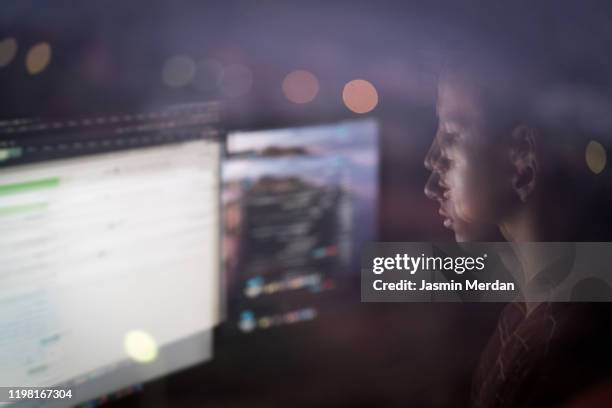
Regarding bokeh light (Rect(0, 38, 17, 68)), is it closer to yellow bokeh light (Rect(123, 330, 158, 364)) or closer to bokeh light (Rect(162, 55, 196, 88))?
bokeh light (Rect(162, 55, 196, 88))

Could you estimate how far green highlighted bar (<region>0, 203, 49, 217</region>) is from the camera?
0.69 metres

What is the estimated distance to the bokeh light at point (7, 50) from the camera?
32.1 inches

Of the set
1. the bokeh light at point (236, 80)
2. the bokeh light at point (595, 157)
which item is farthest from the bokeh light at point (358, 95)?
the bokeh light at point (595, 157)

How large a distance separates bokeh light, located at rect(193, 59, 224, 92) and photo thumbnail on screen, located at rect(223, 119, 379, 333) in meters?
0.12

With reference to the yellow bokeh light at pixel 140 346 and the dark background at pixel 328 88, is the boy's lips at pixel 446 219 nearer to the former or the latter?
the dark background at pixel 328 88

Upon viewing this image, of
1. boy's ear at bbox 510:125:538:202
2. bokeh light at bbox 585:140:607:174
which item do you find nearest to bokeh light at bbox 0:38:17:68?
boy's ear at bbox 510:125:538:202

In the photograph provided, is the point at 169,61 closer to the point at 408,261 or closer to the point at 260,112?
the point at 260,112

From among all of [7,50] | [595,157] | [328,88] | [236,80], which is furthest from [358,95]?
[7,50]

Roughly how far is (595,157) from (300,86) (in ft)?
1.56

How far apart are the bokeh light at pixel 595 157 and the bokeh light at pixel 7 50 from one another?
0.84 metres

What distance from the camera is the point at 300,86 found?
989mm

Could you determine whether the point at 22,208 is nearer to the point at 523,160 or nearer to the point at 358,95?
the point at 358,95

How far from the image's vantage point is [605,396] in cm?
103

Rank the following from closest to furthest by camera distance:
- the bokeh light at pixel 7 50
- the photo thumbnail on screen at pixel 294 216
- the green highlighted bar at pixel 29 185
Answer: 1. the green highlighted bar at pixel 29 185
2. the bokeh light at pixel 7 50
3. the photo thumbnail on screen at pixel 294 216
